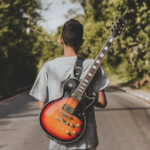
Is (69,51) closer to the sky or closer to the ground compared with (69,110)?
closer to the sky

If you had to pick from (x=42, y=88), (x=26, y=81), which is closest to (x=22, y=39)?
(x=26, y=81)

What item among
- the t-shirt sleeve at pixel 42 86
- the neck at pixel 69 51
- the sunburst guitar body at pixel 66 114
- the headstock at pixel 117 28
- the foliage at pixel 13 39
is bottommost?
the foliage at pixel 13 39

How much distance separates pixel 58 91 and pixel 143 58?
52.3 ft

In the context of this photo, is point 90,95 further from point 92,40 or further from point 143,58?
point 92,40

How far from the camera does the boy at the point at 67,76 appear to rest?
7.33ft

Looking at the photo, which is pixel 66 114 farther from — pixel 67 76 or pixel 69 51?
pixel 69 51

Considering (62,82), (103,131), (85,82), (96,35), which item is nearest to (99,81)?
(85,82)

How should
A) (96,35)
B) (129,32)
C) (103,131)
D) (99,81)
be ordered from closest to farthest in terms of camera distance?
(99,81) < (103,131) < (129,32) < (96,35)

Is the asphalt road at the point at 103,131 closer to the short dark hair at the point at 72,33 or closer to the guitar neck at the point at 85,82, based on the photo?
the guitar neck at the point at 85,82

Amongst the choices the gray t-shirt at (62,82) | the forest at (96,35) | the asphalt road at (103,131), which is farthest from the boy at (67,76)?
the forest at (96,35)

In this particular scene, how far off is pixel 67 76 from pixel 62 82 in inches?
2.5

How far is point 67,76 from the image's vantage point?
89.1 inches

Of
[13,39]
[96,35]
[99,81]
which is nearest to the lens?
[99,81]

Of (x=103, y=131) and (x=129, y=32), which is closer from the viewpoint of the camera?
(x=103, y=131)
